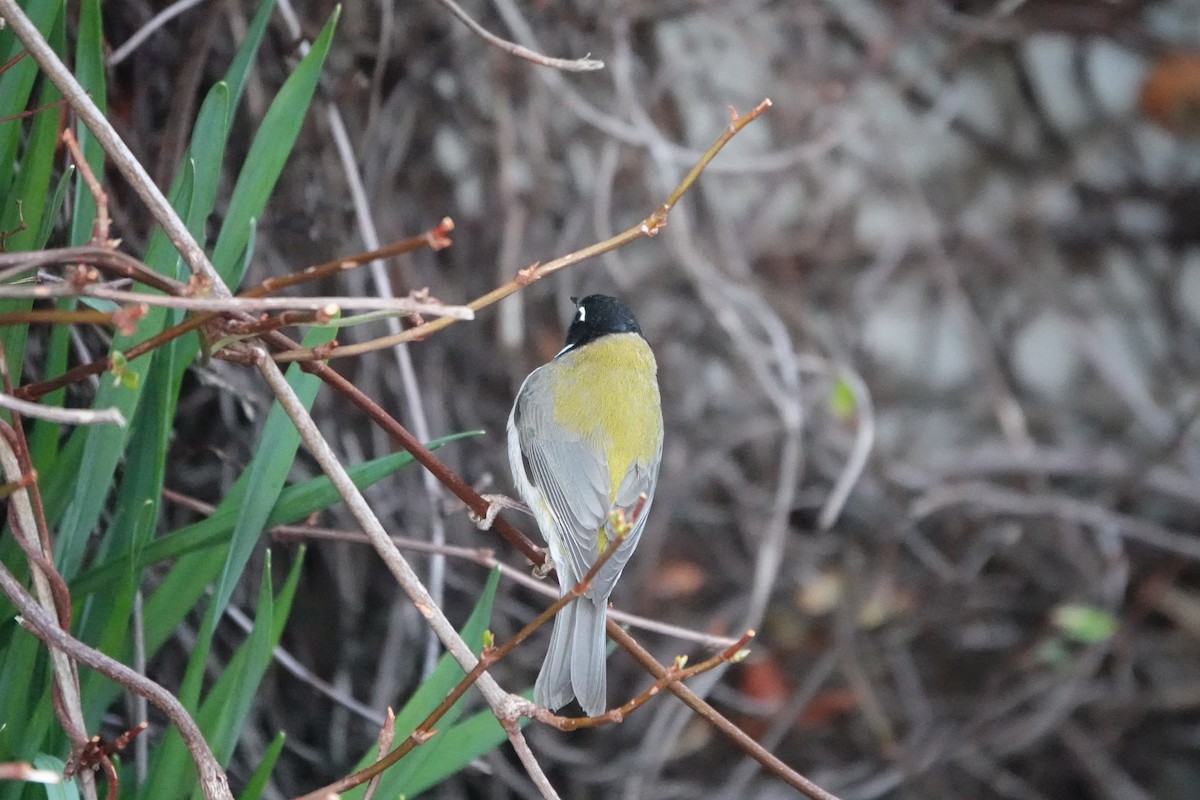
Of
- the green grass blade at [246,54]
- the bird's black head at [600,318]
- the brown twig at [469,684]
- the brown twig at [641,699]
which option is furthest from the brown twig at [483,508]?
the bird's black head at [600,318]

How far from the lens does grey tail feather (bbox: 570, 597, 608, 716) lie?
203cm

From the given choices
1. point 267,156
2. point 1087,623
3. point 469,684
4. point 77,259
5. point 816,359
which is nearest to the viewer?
point 77,259

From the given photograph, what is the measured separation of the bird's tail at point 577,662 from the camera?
6.62 ft

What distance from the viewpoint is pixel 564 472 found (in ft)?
8.11

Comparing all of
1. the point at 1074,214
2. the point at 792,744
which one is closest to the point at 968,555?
the point at 792,744

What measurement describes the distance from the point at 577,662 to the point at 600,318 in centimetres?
95

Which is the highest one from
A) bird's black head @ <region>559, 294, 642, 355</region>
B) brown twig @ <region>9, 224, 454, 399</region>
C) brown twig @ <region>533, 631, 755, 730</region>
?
brown twig @ <region>9, 224, 454, 399</region>

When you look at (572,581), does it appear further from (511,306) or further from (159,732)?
(511,306)

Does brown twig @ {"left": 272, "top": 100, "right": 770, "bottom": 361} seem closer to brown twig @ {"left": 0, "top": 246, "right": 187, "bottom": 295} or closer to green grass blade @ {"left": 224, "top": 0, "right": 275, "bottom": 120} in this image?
brown twig @ {"left": 0, "top": 246, "right": 187, "bottom": 295}

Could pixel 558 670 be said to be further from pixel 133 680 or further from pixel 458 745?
pixel 133 680

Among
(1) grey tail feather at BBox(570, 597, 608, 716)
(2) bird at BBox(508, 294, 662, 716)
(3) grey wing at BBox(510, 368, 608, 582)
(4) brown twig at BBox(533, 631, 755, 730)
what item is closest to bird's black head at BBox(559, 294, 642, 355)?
(2) bird at BBox(508, 294, 662, 716)

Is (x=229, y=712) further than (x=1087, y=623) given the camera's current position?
No

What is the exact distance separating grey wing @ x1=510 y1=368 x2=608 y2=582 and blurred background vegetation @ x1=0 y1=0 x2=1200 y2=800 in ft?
2.03

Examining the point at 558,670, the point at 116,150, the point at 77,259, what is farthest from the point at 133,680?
the point at 558,670
